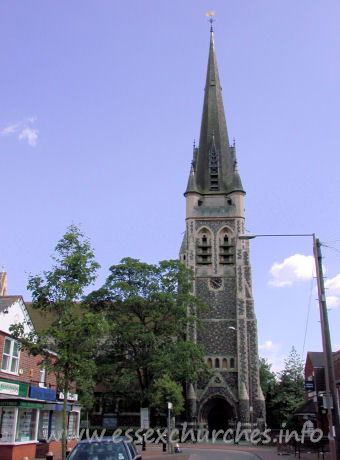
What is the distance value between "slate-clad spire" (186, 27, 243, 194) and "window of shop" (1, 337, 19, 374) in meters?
32.9

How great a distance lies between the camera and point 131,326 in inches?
1447

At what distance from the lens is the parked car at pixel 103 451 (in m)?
9.18

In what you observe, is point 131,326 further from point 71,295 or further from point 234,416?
point 71,295

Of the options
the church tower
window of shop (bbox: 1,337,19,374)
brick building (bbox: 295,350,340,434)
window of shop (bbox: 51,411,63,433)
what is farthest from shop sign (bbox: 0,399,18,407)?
the church tower

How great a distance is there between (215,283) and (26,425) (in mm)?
28294

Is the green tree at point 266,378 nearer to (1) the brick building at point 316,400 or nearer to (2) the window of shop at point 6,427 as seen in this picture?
(1) the brick building at point 316,400

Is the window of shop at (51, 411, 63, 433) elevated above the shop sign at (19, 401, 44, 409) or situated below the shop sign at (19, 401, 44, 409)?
below

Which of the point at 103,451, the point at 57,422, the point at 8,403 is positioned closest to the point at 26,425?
the point at 8,403

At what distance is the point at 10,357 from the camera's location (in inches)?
805

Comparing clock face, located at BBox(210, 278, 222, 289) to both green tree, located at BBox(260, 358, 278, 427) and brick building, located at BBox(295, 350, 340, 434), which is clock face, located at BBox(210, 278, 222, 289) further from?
green tree, located at BBox(260, 358, 278, 427)

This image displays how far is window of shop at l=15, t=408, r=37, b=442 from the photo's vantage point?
20.0 m

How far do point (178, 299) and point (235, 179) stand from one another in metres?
17.6

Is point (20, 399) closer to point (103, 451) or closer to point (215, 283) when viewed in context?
point (103, 451)

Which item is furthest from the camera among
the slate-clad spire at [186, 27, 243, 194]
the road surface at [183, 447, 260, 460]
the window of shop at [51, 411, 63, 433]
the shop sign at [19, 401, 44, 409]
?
the slate-clad spire at [186, 27, 243, 194]
